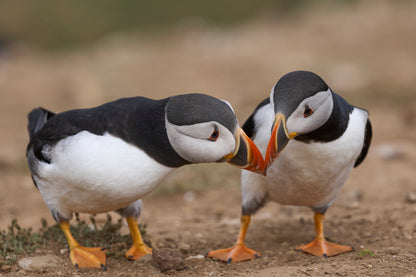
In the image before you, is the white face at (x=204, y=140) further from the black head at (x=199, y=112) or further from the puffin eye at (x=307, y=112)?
the puffin eye at (x=307, y=112)

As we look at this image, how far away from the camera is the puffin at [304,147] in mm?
3793

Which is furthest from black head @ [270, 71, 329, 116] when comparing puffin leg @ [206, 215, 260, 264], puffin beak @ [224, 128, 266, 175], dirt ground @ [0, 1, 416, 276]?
puffin leg @ [206, 215, 260, 264]

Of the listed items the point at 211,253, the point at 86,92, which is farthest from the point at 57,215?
the point at 86,92

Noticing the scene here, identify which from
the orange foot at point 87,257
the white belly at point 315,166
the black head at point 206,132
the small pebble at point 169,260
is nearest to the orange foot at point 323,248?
the white belly at point 315,166

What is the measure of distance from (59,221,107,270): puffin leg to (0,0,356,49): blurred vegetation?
47.0ft

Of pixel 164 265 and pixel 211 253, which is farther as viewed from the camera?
pixel 211 253

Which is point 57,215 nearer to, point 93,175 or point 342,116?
point 93,175

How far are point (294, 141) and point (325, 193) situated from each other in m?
0.71

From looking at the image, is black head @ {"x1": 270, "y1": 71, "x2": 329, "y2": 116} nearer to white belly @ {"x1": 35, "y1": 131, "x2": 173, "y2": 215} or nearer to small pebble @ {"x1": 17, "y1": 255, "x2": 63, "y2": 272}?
white belly @ {"x1": 35, "y1": 131, "x2": 173, "y2": 215}

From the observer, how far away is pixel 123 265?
4652 mm

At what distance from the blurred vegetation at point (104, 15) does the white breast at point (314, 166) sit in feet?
49.4

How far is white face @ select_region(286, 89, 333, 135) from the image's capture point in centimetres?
379

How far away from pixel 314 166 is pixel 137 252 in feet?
5.54

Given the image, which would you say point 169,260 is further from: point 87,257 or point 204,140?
point 204,140
